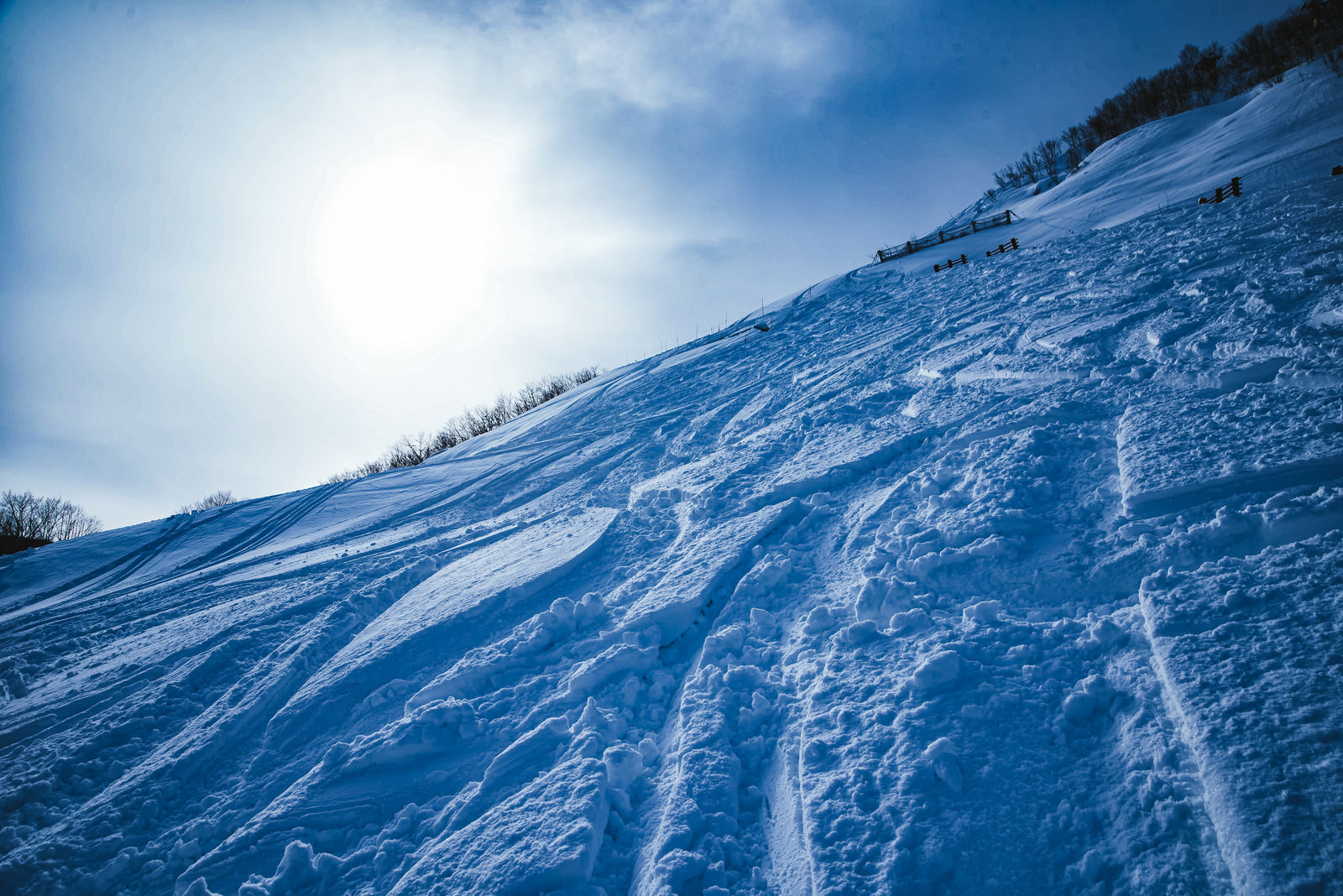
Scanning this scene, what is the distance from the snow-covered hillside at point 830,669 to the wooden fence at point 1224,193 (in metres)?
5.41

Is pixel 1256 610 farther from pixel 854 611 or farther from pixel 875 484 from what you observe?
pixel 875 484

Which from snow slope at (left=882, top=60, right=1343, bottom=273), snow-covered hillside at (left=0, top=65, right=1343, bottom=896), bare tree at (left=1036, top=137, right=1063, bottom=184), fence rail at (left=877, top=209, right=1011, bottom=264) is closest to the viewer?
snow-covered hillside at (left=0, top=65, right=1343, bottom=896)

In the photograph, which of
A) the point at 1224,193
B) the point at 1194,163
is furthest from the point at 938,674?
the point at 1194,163

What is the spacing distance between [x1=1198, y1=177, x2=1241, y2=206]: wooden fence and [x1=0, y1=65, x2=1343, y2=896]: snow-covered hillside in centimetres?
541

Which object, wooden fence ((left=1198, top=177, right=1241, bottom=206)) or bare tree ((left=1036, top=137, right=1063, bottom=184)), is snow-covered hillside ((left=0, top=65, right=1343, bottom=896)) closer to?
wooden fence ((left=1198, top=177, right=1241, bottom=206))

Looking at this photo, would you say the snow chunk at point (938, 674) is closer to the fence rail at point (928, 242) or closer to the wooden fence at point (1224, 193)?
the wooden fence at point (1224, 193)

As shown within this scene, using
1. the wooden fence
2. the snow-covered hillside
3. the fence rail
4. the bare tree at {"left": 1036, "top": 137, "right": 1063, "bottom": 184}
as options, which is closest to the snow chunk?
the snow-covered hillside

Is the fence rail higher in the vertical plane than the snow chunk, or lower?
higher

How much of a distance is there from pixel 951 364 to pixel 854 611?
14.3 feet

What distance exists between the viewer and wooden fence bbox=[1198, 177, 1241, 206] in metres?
9.54

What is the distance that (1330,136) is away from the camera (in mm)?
10859

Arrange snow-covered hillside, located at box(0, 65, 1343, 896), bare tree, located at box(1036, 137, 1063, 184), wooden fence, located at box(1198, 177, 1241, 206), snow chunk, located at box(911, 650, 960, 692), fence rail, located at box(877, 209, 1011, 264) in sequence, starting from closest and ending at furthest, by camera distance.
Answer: snow-covered hillside, located at box(0, 65, 1343, 896), snow chunk, located at box(911, 650, 960, 692), wooden fence, located at box(1198, 177, 1241, 206), fence rail, located at box(877, 209, 1011, 264), bare tree, located at box(1036, 137, 1063, 184)

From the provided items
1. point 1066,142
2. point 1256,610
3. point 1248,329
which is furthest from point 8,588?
point 1066,142

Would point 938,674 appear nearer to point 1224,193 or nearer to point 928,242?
point 1224,193
